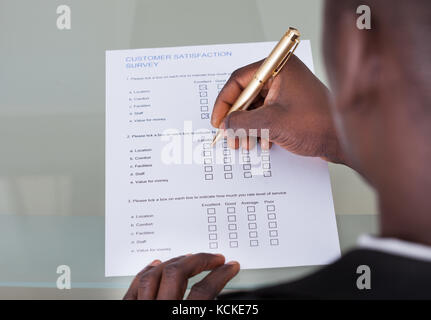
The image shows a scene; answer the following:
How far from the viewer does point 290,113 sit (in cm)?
66

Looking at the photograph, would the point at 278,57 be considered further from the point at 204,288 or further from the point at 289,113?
the point at 204,288

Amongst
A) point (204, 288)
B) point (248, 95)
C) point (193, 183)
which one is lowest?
point (204, 288)

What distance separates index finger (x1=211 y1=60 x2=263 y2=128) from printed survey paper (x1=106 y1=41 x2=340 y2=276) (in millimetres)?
24

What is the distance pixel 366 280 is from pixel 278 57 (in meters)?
0.39

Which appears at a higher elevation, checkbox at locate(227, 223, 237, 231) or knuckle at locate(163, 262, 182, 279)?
checkbox at locate(227, 223, 237, 231)

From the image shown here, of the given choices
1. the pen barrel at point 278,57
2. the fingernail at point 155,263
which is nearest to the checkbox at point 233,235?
the fingernail at point 155,263

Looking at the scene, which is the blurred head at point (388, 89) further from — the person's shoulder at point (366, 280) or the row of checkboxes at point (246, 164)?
the row of checkboxes at point (246, 164)

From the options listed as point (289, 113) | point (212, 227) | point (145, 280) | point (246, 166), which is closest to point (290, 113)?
point (289, 113)

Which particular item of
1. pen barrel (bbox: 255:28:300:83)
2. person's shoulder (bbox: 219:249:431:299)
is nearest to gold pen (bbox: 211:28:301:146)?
pen barrel (bbox: 255:28:300:83)

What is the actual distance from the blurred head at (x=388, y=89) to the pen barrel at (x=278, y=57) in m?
0.28

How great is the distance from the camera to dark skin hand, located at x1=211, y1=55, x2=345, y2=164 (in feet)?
2.12

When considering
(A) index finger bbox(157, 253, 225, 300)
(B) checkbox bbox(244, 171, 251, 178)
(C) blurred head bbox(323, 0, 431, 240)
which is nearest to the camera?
(C) blurred head bbox(323, 0, 431, 240)

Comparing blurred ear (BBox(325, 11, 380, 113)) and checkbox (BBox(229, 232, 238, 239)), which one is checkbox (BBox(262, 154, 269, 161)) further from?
blurred ear (BBox(325, 11, 380, 113))
